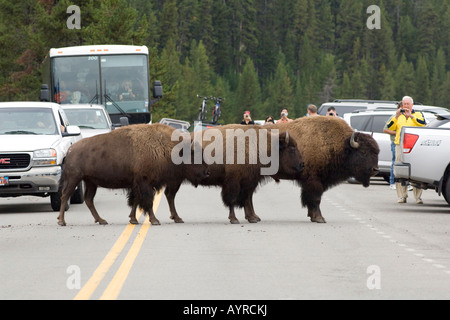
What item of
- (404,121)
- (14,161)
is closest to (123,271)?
(14,161)

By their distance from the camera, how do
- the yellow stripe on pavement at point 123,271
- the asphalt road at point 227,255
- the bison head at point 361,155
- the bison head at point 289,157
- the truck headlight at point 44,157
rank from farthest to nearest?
the truck headlight at point 44,157
the bison head at point 361,155
the bison head at point 289,157
the asphalt road at point 227,255
the yellow stripe on pavement at point 123,271

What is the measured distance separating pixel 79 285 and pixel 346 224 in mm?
7019

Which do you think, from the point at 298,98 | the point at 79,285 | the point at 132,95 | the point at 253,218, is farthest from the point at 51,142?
the point at 298,98

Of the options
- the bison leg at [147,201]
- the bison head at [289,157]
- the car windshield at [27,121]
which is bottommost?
the bison leg at [147,201]

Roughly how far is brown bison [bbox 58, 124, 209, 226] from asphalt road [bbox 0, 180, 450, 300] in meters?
0.58

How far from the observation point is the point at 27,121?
60.6 ft

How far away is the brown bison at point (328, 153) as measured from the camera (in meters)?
16.1

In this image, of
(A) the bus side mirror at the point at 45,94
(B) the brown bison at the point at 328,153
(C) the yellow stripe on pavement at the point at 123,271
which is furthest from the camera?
(A) the bus side mirror at the point at 45,94

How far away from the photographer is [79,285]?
Result: 29.9 ft

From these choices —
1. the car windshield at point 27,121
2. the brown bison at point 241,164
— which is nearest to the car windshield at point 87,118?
the car windshield at point 27,121

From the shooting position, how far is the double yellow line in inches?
342

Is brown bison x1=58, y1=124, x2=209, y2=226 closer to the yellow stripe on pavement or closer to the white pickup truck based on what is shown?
the yellow stripe on pavement

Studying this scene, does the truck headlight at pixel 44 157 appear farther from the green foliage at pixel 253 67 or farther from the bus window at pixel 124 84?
the green foliage at pixel 253 67

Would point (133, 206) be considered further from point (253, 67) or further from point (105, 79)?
point (253, 67)
